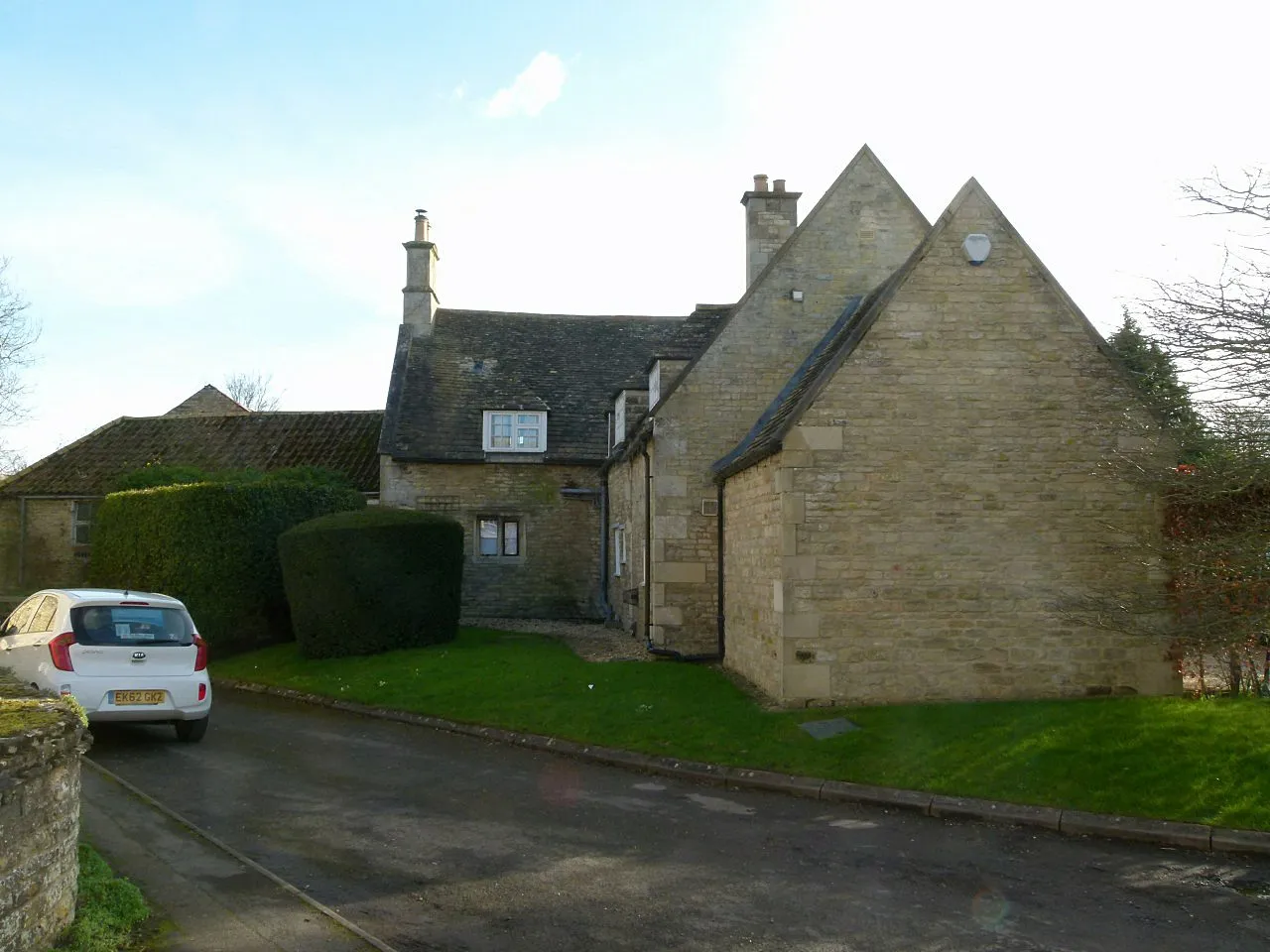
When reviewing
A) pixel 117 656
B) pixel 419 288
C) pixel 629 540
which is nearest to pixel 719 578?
pixel 629 540

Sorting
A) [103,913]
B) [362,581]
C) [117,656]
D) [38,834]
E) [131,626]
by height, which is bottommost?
[103,913]

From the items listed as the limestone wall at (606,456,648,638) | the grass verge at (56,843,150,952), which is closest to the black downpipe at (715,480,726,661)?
the limestone wall at (606,456,648,638)

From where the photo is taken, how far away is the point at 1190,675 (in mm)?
13484

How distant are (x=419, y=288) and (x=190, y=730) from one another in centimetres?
1990

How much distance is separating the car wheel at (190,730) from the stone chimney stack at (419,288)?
63.2 feet

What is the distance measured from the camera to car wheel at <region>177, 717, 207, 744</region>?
40.9 ft

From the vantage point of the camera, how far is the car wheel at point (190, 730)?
1247 centimetres

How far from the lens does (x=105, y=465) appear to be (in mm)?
31344

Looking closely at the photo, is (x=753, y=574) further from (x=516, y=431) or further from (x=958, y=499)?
(x=516, y=431)

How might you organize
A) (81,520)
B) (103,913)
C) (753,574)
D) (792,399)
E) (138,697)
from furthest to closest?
(81,520), (792,399), (753,574), (138,697), (103,913)

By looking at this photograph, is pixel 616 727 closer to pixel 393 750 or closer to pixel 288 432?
pixel 393 750

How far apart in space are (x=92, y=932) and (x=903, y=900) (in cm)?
497

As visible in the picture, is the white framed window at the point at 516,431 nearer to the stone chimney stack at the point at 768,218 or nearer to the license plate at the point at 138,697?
the stone chimney stack at the point at 768,218

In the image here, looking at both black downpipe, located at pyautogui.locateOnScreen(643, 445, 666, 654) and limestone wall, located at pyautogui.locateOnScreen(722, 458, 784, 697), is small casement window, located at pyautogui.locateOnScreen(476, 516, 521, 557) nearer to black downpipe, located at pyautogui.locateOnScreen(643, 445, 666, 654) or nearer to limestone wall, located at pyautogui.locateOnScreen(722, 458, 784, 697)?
black downpipe, located at pyautogui.locateOnScreen(643, 445, 666, 654)
